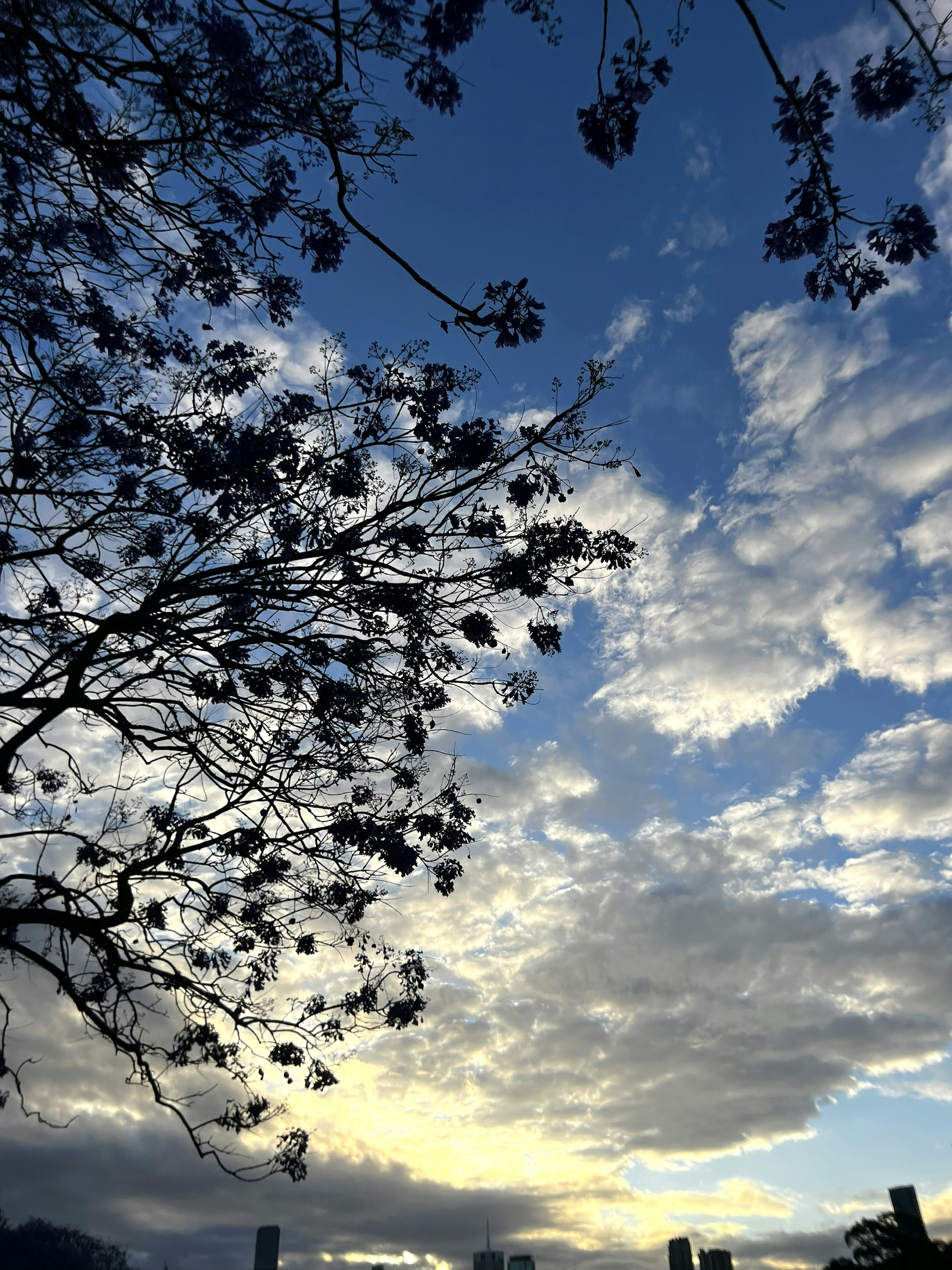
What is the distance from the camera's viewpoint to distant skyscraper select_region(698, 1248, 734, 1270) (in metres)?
9.62

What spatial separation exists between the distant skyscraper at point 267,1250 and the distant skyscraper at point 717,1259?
12331cm

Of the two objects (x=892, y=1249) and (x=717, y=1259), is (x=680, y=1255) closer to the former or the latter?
(x=717, y=1259)

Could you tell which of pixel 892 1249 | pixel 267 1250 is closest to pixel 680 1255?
pixel 892 1249

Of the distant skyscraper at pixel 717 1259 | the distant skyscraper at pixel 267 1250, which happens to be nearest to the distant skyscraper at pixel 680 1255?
the distant skyscraper at pixel 717 1259

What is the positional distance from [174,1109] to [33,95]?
366 inches

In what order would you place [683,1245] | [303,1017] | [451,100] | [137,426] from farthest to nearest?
[683,1245]
[303,1017]
[137,426]
[451,100]

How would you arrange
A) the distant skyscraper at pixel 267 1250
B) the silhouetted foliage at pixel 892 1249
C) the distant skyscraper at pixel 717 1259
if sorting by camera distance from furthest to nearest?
the distant skyscraper at pixel 267 1250 → the distant skyscraper at pixel 717 1259 → the silhouetted foliage at pixel 892 1249

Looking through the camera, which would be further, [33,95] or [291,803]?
[291,803]

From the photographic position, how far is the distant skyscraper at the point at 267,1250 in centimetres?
11144

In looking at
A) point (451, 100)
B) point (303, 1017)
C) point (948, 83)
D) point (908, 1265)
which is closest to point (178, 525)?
point (451, 100)

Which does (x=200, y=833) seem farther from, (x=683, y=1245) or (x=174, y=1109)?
(x=683, y=1245)

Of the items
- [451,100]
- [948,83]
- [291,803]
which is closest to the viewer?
[948,83]

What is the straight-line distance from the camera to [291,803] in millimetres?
8516

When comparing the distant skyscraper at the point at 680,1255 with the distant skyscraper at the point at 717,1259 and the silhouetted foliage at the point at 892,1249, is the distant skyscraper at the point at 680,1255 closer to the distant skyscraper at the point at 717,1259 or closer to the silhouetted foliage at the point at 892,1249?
the distant skyscraper at the point at 717,1259
